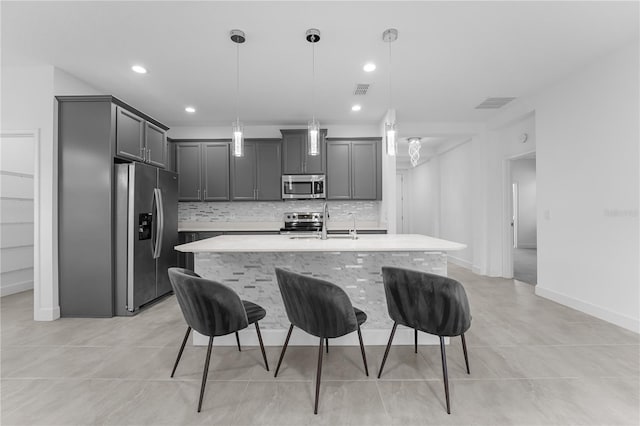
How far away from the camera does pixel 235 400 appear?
1905mm

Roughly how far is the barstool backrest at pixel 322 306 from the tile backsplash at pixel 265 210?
372 cm

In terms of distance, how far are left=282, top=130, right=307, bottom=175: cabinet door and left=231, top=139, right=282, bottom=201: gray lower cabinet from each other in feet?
0.48

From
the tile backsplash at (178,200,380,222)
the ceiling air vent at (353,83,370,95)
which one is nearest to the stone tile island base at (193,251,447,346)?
the ceiling air vent at (353,83,370,95)

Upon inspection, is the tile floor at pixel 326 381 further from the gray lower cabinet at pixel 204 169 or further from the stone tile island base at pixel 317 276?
the gray lower cabinet at pixel 204 169

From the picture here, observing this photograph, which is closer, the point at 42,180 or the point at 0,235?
the point at 42,180

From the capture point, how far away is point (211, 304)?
6.14 ft

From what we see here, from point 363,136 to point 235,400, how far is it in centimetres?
469

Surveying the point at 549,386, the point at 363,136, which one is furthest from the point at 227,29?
the point at 549,386

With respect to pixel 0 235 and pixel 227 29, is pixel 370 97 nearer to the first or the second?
pixel 227 29

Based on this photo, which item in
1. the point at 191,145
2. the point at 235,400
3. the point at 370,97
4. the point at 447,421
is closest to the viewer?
the point at 447,421

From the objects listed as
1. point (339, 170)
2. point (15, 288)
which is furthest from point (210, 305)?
point (15, 288)

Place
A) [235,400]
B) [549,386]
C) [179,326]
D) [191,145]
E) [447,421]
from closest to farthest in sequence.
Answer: [447,421], [235,400], [549,386], [179,326], [191,145]

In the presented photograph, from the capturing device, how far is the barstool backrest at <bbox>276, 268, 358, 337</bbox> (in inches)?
70.9

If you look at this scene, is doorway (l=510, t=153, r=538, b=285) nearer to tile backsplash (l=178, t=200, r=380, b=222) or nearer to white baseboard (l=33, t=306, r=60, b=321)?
tile backsplash (l=178, t=200, r=380, b=222)
